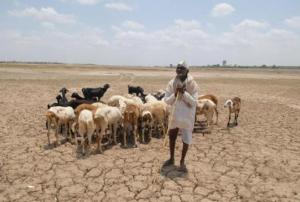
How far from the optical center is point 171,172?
7.18 meters

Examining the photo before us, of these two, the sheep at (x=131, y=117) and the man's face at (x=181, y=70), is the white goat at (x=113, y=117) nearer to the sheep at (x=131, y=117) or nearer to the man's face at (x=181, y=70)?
the sheep at (x=131, y=117)

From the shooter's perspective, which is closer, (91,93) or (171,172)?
(171,172)

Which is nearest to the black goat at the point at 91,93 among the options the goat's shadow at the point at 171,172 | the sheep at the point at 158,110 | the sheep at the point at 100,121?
the sheep at the point at 158,110

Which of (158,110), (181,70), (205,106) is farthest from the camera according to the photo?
(205,106)

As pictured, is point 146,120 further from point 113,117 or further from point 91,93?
point 91,93

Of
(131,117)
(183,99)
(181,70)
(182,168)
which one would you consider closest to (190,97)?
(183,99)

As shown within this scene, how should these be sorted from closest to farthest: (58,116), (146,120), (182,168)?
1. (182,168)
2. (58,116)
3. (146,120)

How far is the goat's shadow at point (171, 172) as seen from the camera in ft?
23.1

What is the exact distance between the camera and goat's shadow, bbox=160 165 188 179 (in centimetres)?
703

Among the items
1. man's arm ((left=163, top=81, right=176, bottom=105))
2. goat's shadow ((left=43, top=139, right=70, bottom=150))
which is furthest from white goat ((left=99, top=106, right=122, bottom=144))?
man's arm ((left=163, top=81, right=176, bottom=105))

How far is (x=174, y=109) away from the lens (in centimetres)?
702

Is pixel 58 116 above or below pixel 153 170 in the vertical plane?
above

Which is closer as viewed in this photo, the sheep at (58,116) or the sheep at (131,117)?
the sheep at (58,116)

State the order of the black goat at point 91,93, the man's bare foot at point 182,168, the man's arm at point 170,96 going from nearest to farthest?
the man's arm at point 170,96, the man's bare foot at point 182,168, the black goat at point 91,93
